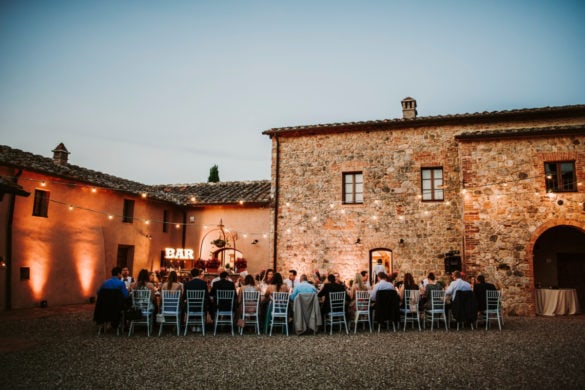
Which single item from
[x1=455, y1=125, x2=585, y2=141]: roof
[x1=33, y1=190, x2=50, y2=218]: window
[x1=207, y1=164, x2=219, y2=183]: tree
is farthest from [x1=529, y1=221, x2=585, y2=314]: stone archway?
[x1=207, y1=164, x2=219, y2=183]: tree

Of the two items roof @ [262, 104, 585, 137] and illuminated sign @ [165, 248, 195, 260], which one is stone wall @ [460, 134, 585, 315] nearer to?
roof @ [262, 104, 585, 137]

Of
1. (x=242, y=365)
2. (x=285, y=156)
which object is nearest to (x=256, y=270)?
(x=285, y=156)

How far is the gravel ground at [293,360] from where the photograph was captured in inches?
170

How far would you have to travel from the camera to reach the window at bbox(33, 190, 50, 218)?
10922mm

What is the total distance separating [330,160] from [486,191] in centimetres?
477

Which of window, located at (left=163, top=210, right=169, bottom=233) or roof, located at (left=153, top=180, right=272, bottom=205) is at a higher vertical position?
roof, located at (left=153, top=180, right=272, bottom=205)

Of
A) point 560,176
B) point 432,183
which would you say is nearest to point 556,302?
point 560,176

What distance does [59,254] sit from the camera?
444 inches

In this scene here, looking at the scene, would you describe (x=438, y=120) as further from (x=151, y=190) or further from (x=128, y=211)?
(x=151, y=190)

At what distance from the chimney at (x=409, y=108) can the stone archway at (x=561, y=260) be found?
5621mm

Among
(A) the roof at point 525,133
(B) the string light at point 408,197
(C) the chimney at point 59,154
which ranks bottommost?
(B) the string light at point 408,197

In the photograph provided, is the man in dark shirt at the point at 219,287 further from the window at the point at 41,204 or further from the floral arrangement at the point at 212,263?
the window at the point at 41,204

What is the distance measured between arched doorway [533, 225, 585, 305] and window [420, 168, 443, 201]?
12.1 ft

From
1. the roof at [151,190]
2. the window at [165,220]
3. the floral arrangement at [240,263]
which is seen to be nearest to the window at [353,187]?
the roof at [151,190]
